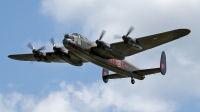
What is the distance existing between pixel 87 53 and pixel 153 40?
6.56 metres

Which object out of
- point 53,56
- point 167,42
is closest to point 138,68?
point 167,42

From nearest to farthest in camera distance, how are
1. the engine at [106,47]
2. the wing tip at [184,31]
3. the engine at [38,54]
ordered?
the wing tip at [184,31]
the engine at [106,47]
the engine at [38,54]

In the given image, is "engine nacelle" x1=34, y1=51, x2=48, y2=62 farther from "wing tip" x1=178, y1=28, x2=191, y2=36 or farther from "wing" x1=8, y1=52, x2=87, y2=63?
"wing tip" x1=178, y1=28, x2=191, y2=36

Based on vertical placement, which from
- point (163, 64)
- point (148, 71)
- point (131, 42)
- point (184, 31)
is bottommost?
point (148, 71)

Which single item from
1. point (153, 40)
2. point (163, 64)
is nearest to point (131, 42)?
point (153, 40)

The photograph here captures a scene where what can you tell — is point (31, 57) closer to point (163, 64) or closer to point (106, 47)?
point (106, 47)

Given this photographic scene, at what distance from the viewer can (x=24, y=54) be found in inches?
2009

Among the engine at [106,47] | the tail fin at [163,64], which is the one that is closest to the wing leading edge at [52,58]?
the engine at [106,47]

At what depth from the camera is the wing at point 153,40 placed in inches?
1549

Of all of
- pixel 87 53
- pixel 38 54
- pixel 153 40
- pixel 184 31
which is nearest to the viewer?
pixel 184 31

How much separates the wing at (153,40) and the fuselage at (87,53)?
185 cm

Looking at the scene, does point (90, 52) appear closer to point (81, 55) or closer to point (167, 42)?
point (81, 55)

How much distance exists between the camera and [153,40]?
1604 inches

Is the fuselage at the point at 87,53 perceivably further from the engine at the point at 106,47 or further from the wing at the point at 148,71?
the engine at the point at 106,47
